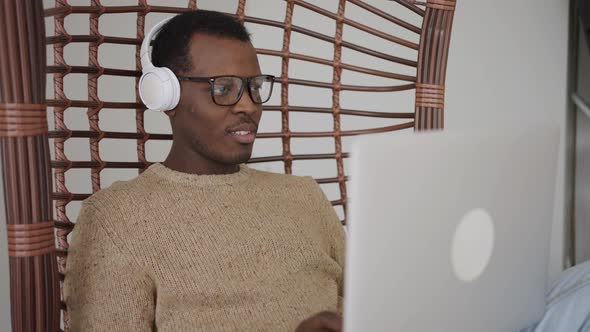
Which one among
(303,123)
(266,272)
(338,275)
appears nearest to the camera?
(266,272)

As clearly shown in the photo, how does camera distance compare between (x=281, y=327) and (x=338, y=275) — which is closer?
(x=281, y=327)

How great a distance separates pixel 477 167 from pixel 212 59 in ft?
1.62

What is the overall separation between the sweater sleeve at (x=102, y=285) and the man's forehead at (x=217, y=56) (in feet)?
0.90

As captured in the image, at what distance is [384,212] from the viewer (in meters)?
0.54

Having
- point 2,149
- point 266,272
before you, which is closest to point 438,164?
point 266,272

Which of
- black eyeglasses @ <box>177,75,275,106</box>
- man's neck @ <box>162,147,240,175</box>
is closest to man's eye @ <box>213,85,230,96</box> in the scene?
black eyeglasses @ <box>177,75,275,106</box>

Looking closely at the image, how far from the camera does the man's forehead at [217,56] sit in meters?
0.98

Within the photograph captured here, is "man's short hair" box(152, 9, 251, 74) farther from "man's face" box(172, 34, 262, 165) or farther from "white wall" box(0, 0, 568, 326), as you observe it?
"white wall" box(0, 0, 568, 326)

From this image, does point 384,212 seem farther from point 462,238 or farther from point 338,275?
point 338,275

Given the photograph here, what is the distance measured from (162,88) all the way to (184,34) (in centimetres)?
10

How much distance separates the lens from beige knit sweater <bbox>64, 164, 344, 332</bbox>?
35.3 inches

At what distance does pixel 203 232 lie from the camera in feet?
3.14

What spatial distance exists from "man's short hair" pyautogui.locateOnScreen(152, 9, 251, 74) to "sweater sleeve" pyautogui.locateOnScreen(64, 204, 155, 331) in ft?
0.86

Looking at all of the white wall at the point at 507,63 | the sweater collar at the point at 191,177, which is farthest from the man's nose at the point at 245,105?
the white wall at the point at 507,63
